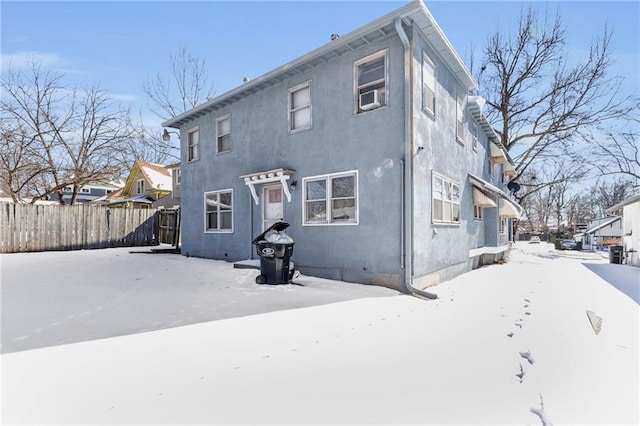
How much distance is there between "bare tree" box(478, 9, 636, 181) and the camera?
59.1 ft

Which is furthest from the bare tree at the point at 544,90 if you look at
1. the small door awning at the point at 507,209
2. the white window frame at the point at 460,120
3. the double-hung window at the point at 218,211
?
the double-hung window at the point at 218,211

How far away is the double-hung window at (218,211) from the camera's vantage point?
1079 centimetres

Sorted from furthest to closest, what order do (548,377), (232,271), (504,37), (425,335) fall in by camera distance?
1. (504,37)
2. (232,271)
3. (425,335)
4. (548,377)

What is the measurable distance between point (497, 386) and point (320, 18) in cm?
963

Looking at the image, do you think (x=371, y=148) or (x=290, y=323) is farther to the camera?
(x=371, y=148)

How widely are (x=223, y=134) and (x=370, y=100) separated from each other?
6091mm

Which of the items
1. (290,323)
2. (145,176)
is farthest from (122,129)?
(290,323)

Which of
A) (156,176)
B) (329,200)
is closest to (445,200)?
(329,200)

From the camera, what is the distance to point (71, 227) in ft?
44.7

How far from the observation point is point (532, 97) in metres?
20.0

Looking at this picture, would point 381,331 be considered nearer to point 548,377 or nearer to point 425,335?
point 425,335

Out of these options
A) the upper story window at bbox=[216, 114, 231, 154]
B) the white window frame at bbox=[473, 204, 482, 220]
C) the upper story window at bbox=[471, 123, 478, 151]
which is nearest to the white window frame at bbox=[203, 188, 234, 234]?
the upper story window at bbox=[216, 114, 231, 154]

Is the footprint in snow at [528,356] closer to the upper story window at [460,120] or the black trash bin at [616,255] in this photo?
the upper story window at [460,120]

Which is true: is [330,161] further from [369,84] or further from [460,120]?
[460,120]
